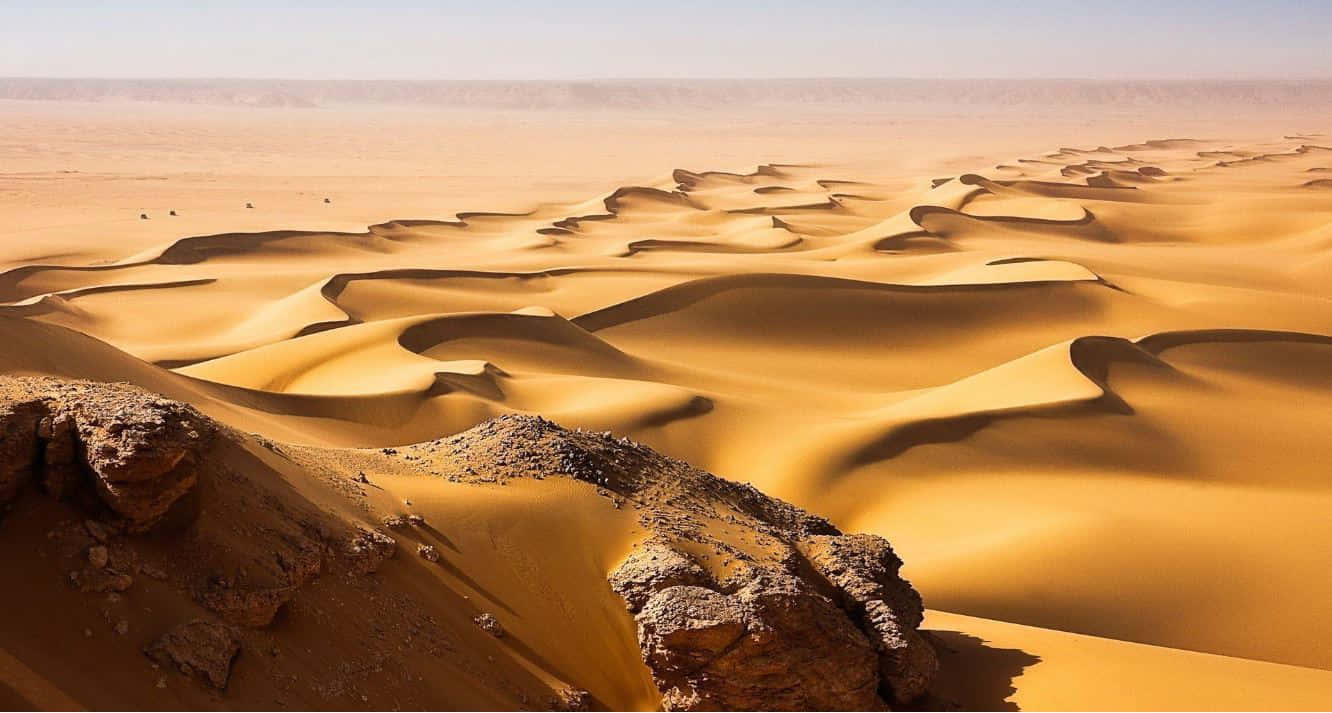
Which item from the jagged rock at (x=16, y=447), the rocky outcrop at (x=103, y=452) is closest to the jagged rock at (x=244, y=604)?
the rocky outcrop at (x=103, y=452)

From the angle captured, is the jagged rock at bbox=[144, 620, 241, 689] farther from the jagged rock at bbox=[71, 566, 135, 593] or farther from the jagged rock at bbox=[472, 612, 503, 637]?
the jagged rock at bbox=[472, 612, 503, 637]

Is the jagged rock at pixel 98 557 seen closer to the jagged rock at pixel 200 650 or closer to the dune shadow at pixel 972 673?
the jagged rock at pixel 200 650

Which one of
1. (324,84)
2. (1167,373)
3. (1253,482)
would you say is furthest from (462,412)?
(324,84)

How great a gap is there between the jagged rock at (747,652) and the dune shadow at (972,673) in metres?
0.72

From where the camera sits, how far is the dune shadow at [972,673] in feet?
20.6

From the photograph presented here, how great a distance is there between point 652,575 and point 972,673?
2.09 metres

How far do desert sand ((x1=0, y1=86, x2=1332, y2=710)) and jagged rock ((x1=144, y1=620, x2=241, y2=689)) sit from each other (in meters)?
0.06

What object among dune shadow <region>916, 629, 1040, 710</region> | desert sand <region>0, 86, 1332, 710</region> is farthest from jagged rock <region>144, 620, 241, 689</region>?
dune shadow <region>916, 629, 1040, 710</region>

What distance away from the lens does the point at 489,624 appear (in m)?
5.53

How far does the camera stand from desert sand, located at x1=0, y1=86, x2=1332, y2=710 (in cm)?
566

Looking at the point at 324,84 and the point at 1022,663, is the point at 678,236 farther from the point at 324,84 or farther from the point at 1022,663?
the point at 324,84

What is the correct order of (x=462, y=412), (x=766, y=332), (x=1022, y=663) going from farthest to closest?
(x=766, y=332) → (x=462, y=412) → (x=1022, y=663)

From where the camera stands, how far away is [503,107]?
164 metres

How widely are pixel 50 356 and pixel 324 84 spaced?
661 ft
